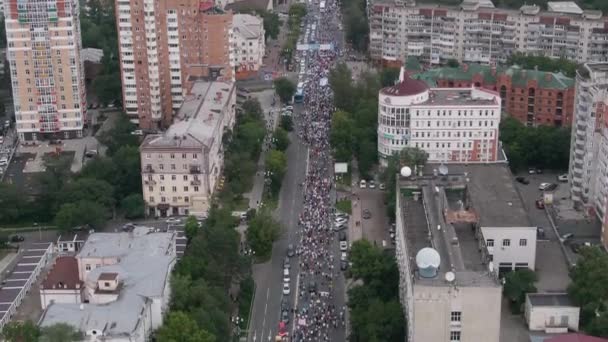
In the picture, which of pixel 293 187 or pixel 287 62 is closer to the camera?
pixel 293 187

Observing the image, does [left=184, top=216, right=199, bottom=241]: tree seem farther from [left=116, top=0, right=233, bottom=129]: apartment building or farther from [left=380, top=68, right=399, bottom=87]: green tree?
[left=380, top=68, right=399, bottom=87]: green tree

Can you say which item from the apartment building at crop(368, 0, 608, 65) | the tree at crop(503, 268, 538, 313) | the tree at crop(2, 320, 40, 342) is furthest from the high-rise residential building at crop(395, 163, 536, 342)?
the apartment building at crop(368, 0, 608, 65)

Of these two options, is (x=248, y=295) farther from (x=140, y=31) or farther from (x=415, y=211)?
(x=140, y=31)

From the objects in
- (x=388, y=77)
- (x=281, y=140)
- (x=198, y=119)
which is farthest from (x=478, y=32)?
(x=198, y=119)

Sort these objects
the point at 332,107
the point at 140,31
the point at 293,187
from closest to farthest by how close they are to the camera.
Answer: the point at 293,187
the point at 140,31
the point at 332,107

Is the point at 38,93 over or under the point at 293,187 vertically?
over

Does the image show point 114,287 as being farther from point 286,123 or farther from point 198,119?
point 286,123

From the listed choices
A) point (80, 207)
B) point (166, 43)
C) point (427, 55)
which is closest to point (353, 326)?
point (80, 207)
